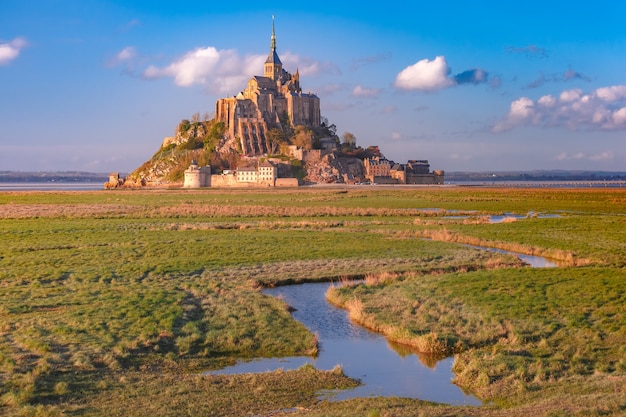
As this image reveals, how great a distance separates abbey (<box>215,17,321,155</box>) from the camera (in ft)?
511

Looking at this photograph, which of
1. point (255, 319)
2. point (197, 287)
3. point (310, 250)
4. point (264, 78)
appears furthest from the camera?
point (264, 78)

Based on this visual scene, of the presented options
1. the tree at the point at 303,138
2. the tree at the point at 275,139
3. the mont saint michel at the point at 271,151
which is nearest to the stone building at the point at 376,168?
the mont saint michel at the point at 271,151

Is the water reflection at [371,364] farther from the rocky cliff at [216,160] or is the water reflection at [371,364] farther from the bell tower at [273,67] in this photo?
the bell tower at [273,67]

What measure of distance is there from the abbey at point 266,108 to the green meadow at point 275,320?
4573 inches

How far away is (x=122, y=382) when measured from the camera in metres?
14.1

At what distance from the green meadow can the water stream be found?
406 millimetres

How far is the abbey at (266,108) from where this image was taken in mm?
155750

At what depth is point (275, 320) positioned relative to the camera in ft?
65.5

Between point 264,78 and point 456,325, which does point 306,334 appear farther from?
point 264,78

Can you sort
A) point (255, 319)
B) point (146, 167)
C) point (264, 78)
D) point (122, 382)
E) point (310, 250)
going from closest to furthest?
point (122, 382), point (255, 319), point (310, 250), point (264, 78), point (146, 167)

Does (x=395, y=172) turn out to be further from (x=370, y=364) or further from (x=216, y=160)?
(x=370, y=364)

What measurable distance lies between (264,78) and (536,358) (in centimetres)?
15005

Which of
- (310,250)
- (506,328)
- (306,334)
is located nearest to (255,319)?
(306,334)

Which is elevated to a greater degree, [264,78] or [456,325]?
[264,78]
